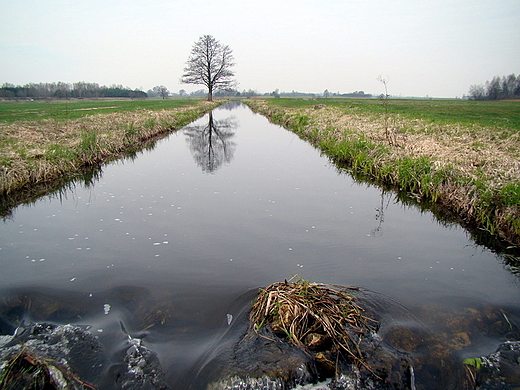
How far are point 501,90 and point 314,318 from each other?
401 ft

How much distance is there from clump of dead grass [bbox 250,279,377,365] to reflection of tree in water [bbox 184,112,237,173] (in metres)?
7.69

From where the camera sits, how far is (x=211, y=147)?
1536 centimetres

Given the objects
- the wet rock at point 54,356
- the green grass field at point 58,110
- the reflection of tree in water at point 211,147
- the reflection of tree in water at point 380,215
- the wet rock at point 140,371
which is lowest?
the wet rock at point 140,371

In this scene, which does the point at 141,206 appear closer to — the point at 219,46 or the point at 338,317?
the point at 338,317

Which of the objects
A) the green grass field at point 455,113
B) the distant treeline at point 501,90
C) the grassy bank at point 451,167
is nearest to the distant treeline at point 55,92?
the green grass field at point 455,113

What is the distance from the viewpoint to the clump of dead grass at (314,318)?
3.18 meters

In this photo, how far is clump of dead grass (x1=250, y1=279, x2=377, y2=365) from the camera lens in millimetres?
3184

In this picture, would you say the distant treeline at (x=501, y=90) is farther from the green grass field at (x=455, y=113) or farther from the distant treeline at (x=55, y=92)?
the distant treeline at (x=55, y=92)

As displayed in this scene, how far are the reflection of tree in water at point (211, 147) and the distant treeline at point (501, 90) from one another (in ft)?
344

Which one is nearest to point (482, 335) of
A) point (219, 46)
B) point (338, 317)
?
point (338, 317)

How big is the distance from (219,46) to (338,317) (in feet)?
207

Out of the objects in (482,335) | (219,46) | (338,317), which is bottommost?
(482,335)

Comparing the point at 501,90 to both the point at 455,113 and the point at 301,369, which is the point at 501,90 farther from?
the point at 301,369

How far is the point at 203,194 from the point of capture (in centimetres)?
821
